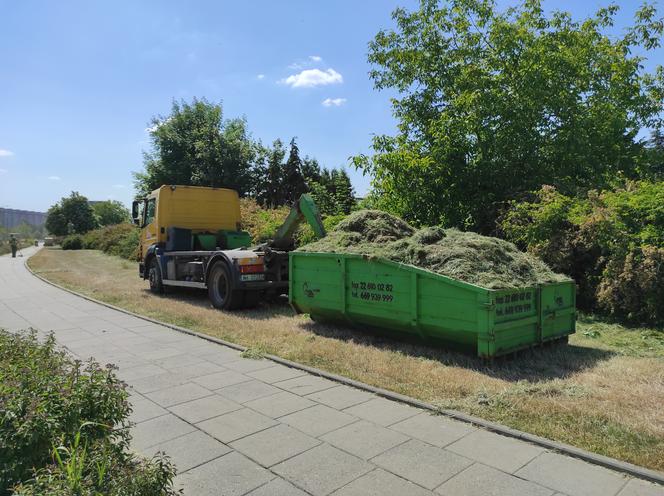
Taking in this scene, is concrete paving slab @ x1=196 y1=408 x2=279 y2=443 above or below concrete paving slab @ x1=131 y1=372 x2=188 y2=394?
above

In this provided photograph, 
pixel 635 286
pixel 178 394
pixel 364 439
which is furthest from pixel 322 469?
pixel 635 286

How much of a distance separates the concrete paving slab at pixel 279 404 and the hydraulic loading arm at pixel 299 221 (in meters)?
4.77

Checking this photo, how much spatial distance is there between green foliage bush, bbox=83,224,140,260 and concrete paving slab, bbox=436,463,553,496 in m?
24.7

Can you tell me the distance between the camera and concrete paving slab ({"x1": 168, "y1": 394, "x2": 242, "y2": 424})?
179 inches

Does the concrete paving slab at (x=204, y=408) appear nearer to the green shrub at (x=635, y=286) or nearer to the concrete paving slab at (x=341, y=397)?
the concrete paving slab at (x=341, y=397)

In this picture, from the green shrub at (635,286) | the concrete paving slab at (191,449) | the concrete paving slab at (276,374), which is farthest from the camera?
the green shrub at (635,286)

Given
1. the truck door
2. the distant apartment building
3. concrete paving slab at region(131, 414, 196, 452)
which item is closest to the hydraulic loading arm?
the truck door

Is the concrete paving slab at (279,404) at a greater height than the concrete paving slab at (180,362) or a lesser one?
greater

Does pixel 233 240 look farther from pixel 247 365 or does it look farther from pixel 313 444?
pixel 313 444

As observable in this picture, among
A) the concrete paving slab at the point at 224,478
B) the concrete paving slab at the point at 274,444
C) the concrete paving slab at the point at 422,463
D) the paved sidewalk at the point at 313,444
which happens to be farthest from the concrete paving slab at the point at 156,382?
the concrete paving slab at the point at 422,463

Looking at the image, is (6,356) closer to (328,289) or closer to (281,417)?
(281,417)

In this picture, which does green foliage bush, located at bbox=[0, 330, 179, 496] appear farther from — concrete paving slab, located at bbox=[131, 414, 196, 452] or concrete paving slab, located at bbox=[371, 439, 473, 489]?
concrete paving slab, located at bbox=[371, 439, 473, 489]

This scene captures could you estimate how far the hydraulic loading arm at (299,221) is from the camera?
962 centimetres

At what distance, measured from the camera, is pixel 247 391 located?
17.2ft
